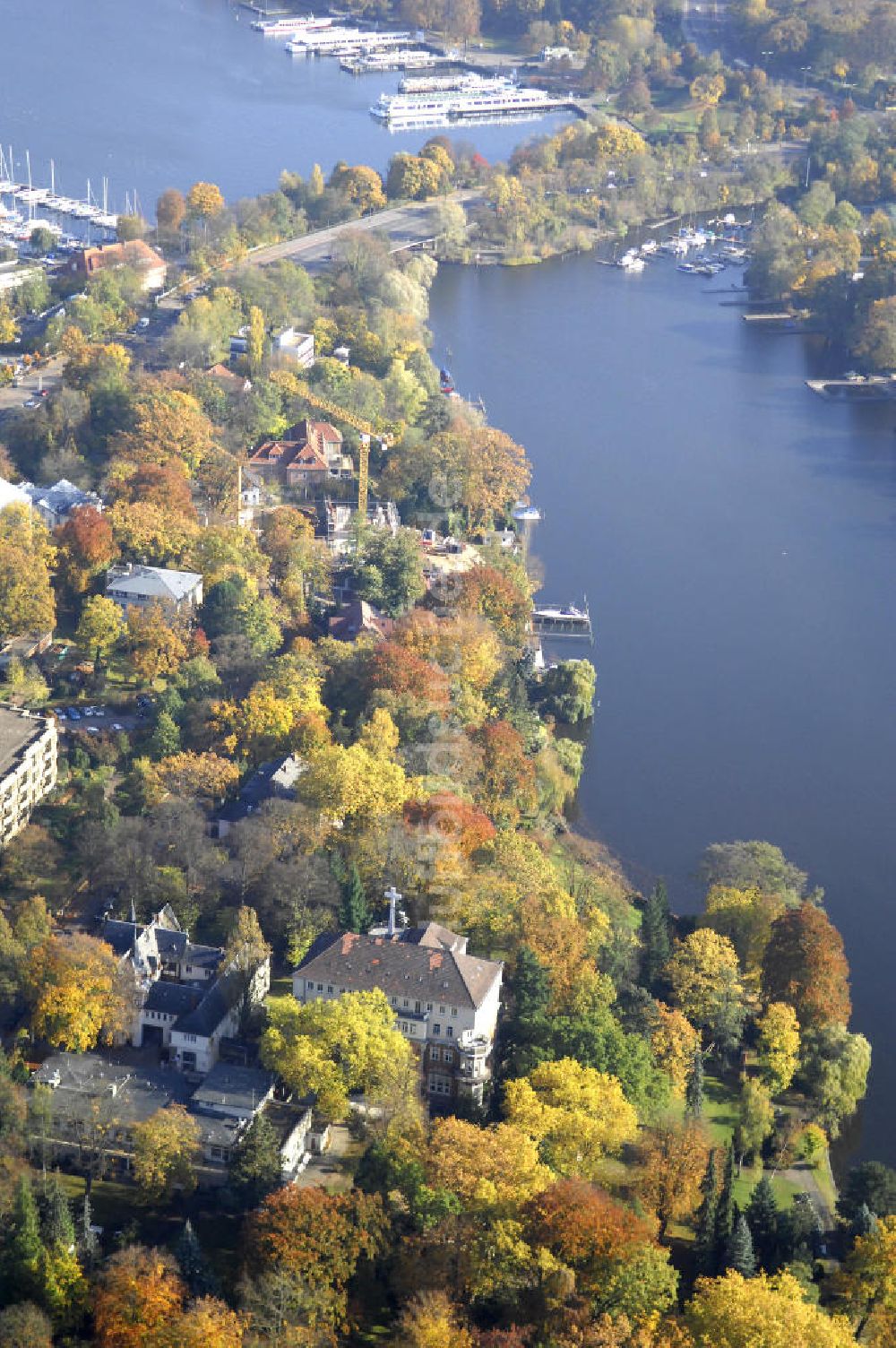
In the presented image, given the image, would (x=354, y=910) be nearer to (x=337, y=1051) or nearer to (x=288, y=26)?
(x=337, y=1051)

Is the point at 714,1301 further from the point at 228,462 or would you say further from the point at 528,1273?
the point at 228,462

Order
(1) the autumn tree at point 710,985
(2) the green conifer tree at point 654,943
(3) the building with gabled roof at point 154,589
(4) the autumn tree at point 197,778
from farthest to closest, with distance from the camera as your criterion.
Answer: (3) the building with gabled roof at point 154,589 < (4) the autumn tree at point 197,778 < (2) the green conifer tree at point 654,943 < (1) the autumn tree at point 710,985

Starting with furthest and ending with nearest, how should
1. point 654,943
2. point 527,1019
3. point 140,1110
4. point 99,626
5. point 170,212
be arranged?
point 170,212 → point 99,626 → point 654,943 → point 527,1019 → point 140,1110

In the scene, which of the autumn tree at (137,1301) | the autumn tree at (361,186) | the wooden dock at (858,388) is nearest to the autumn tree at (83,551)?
the autumn tree at (137,1301)

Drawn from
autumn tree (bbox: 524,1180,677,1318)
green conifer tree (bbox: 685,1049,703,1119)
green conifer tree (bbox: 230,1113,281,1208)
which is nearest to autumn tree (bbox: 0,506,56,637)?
green conifer tree (bbox: 230,1113,281,1208)

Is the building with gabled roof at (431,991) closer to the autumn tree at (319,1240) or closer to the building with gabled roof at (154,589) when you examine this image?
the autumn tree at (319,1240)

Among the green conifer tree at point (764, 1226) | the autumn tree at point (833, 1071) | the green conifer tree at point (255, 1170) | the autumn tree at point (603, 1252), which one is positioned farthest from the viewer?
the autumn tree at point (833, 1071)

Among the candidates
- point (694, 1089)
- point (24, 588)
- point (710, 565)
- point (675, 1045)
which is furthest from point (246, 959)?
point (710, 565)
